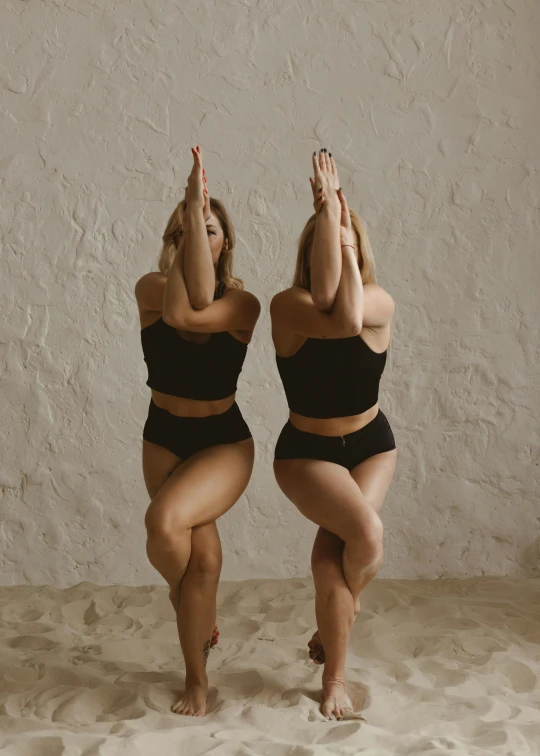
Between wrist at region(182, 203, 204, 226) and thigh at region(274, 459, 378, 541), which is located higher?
wrist at region(182, 203, 204, 226)

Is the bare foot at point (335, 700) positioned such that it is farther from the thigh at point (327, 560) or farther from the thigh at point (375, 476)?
the thigh at point (375, 476)

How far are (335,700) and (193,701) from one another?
1.67ft

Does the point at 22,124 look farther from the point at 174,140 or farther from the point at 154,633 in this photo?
the point at 154,633

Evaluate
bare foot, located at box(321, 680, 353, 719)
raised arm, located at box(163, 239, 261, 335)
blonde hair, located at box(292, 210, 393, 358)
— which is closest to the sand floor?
bare foot, located at box(321, 680, 353, 719)

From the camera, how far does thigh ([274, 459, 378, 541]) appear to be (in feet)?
10.1

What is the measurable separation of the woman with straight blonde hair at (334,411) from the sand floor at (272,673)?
0.25 meters

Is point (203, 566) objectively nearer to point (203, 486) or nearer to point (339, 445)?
point (203, 486)

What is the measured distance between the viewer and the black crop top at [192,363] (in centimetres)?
334

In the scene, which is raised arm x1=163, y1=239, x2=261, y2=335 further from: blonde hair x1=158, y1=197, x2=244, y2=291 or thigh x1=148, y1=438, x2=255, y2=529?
thigh x1=148, y1=438, x2=255, y2=529

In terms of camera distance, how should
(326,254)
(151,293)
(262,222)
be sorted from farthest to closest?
(262,222)
(151,293)
(326,254)

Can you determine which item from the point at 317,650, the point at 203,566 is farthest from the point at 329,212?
the point at 317,650

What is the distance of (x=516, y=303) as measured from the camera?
16.2ft

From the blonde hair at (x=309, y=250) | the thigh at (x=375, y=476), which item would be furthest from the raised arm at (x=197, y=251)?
the thigh at (x=375, y=476)

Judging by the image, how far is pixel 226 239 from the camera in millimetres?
3447
